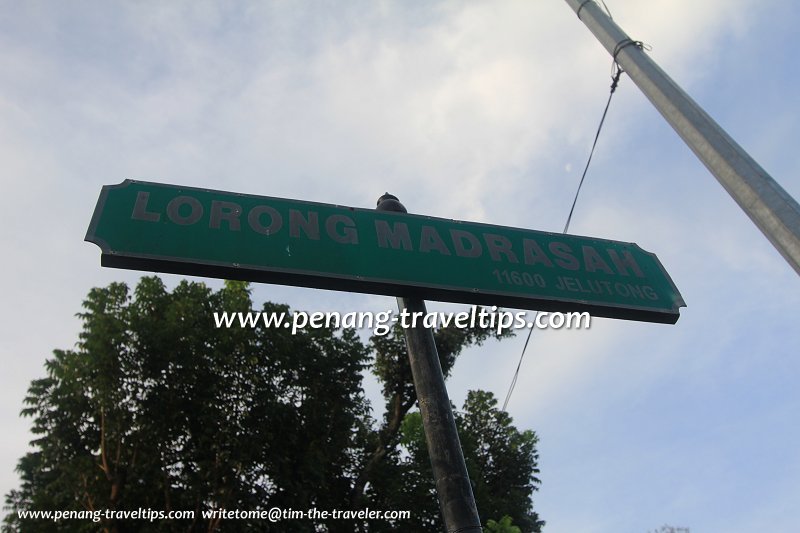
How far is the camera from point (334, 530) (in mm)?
14695

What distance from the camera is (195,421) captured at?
13.1 metres

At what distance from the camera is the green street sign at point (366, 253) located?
3.23 meters

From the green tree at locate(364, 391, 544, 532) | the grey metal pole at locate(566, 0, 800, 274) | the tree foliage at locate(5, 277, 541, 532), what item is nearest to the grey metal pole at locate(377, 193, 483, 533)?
the grey metal pole at locate(566, 0, 800, 274)

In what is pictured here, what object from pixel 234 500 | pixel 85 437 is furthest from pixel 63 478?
pixel 234 500

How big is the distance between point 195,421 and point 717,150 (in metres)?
11.8

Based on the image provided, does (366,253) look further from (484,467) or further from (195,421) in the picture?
(484,467)

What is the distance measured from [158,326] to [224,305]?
1.78m

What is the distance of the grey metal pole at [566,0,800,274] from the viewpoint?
302 cm

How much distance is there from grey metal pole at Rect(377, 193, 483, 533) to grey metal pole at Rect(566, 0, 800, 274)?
5.46 ft

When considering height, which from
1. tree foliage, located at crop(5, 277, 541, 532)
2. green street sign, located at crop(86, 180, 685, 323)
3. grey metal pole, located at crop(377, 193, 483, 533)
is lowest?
grey metal pole, located at crop(377, 193, 483, 533)

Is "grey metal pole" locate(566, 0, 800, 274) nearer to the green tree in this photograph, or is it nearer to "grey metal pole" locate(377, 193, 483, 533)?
"grey metal pole" locate(377, 193, 483, 533)

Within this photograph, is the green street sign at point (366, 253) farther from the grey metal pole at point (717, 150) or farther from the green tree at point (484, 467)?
the green tree at point (484, 467)

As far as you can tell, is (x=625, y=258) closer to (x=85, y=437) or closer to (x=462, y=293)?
(x=462, y=293)

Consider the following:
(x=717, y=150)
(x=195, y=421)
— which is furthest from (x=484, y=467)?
(x=717, y=150)
